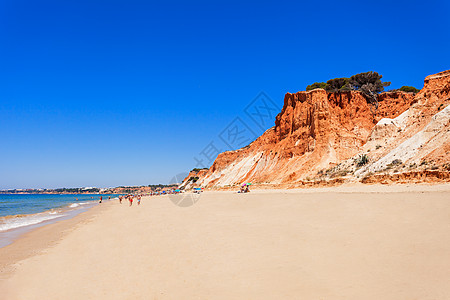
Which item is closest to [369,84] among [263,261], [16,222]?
[263,261]

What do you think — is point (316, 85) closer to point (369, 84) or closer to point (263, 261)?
point (369, 84)

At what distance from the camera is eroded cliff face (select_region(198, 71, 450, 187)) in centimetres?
2700

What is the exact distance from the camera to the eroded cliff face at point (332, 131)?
26997 millimetres

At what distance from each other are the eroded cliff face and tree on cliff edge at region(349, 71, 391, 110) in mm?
1534

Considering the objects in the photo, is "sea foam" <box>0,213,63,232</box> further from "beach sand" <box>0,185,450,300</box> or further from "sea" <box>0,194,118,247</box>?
"beach sand" <box>0,185,450,300</box>

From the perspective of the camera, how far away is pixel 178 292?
15.0 ft

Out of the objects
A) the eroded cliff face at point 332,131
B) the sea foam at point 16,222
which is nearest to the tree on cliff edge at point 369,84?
the eroded cliff face at point 332,131

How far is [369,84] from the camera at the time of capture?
45.9 m

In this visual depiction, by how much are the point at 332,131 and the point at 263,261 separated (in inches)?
1383

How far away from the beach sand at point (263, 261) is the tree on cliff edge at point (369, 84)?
3856cm

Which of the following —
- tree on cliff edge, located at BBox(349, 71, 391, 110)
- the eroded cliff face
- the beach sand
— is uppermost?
tree on cliff edge, located at BBox(349, 71, 391, 110)

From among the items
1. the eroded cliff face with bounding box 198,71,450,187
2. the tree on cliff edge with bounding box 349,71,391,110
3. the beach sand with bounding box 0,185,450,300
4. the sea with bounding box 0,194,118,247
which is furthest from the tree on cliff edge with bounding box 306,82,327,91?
the beach sand with bounding box 0,185,450,300

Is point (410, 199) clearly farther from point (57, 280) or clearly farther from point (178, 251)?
point (57, 280)

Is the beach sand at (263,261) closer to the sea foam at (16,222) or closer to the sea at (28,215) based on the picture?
the sea at (28,215)
